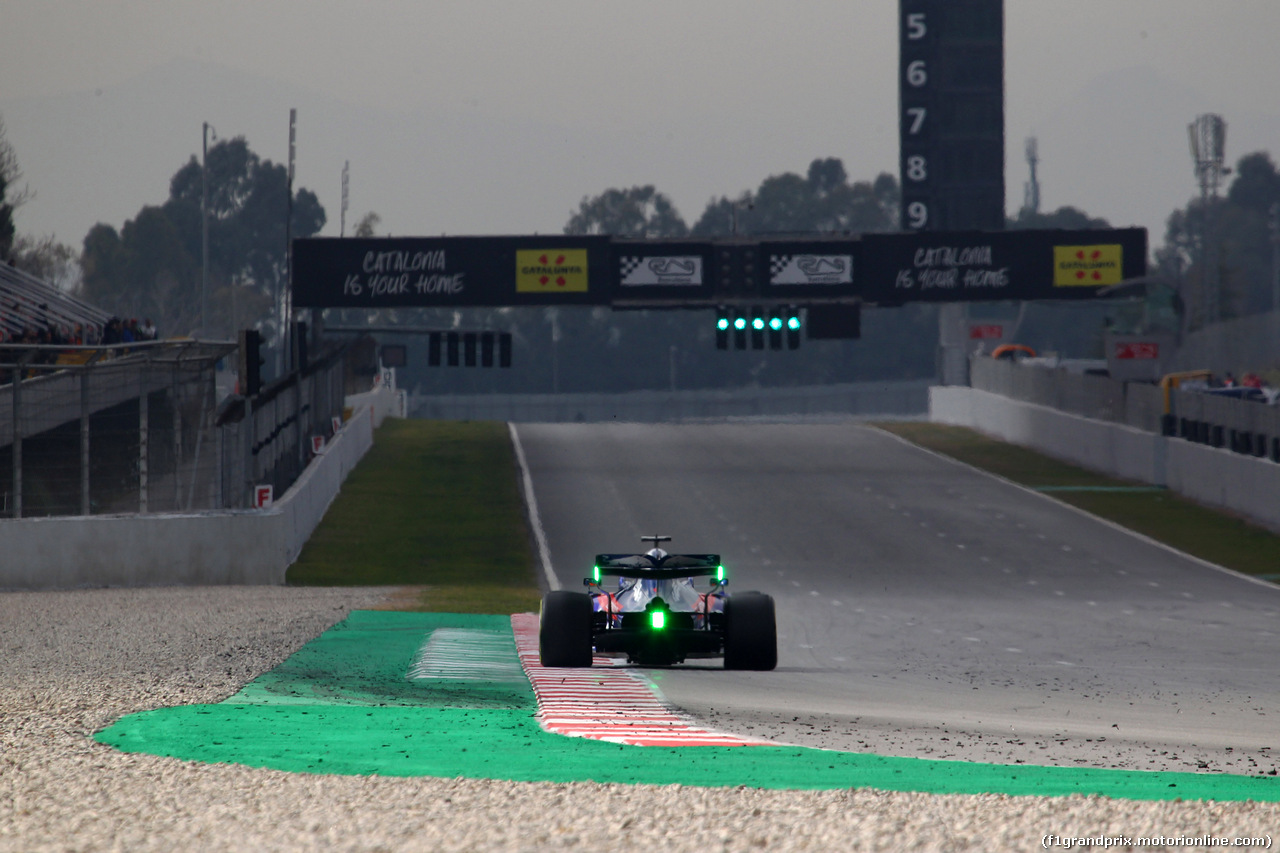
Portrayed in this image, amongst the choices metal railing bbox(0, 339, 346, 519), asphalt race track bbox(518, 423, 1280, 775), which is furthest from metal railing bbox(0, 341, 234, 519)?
asphalt race track bbox(518, 423, 1280, 775)

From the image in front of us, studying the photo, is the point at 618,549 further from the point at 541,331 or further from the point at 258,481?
the point at 541,331

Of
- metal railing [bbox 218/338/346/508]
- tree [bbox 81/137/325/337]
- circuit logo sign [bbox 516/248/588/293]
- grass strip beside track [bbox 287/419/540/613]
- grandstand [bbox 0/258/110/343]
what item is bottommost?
grass strip beside track [bbox 287/419/540/613]

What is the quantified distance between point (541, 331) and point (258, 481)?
131234 millimetres

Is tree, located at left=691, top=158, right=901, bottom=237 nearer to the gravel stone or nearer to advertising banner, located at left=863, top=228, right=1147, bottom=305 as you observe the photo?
advertising banner, located at left=863, top=228, right=1147, bottom=305

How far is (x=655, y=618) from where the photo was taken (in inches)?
510

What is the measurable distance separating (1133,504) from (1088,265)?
14.5 meters

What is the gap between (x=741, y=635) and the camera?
43.5ft

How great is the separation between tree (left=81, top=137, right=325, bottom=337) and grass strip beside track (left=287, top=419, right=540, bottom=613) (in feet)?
294

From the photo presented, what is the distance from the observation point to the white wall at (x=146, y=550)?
21.7 m

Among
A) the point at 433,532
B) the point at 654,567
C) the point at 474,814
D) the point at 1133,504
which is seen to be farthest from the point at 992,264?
the point at 474,814

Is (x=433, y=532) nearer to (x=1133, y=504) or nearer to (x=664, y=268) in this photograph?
(x=1133, y=504)

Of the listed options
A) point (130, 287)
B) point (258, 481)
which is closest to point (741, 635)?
point (258, 481)

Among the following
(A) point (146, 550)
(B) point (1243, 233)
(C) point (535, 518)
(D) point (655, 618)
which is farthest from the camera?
(B) point (1243, 233)

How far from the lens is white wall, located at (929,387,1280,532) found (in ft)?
101
